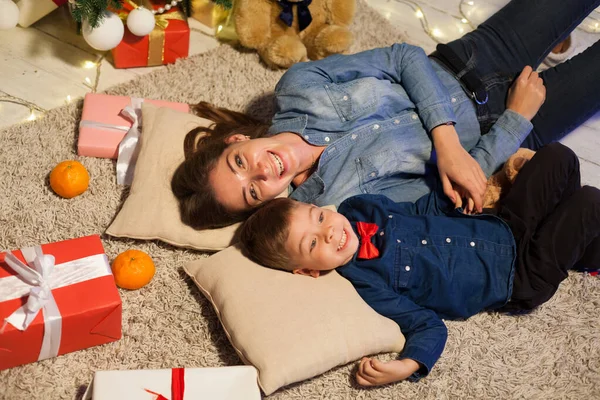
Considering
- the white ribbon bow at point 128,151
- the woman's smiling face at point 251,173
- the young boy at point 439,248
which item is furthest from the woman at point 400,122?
the white ribbon bow at point 128,151

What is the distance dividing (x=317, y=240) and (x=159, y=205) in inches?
20.5

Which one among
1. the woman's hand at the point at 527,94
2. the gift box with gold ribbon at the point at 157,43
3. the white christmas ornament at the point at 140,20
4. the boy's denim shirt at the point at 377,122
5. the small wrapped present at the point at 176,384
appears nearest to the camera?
the small wrapped present at the point at 176,384

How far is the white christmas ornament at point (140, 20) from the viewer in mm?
2057

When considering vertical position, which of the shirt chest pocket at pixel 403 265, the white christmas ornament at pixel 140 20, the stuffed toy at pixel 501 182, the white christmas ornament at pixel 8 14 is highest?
the stuffed toy at pixel 501 182

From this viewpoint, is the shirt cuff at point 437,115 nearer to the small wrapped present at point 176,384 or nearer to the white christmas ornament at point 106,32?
the small wrapped present at point 176,384

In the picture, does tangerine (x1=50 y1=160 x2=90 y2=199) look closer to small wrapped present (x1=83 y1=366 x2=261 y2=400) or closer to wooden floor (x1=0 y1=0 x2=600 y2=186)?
wooden floor (x1=0 y1=0 x2=600 y2=186)

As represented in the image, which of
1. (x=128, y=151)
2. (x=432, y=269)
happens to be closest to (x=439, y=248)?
(x=432, y=269)

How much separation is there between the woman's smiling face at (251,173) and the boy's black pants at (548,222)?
0.70 m

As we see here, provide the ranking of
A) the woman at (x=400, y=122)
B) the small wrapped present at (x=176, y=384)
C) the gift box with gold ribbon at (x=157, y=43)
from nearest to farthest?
the small wrapped present at (x=176, y=384) → the woman at (x=400, y=122) → the gift box with gold ribbon at (x=157, y=43)

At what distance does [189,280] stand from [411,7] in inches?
63.1

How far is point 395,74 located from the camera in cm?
195

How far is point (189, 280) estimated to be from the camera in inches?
70.6

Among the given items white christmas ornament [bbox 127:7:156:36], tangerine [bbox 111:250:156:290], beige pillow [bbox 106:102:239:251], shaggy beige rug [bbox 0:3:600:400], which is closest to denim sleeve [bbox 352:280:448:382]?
shaggy beige rug [bbox 0:3:600:400]

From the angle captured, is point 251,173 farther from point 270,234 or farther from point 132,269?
point 132,269
